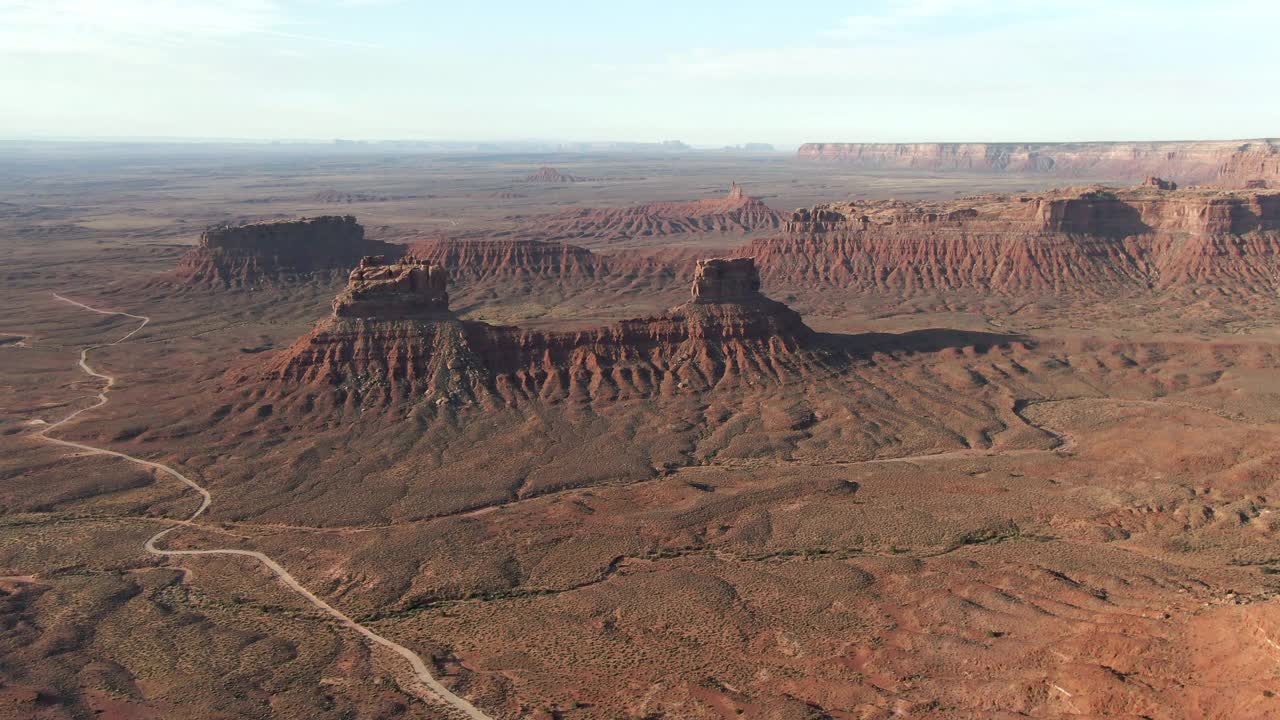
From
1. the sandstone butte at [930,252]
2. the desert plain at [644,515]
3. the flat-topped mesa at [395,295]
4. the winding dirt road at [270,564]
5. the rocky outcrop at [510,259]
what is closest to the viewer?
the winding dirt road at [270,564]

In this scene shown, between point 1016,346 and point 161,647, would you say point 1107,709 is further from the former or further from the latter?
point 1016,346

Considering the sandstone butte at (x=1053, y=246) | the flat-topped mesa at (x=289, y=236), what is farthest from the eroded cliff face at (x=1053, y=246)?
the flat-topped mesa at (x=289, y=236)

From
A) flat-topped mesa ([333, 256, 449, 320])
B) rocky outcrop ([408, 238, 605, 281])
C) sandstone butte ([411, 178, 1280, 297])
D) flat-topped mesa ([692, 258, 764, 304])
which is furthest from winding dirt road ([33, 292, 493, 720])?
sandstone butte ([411, 178, 1280, 297])

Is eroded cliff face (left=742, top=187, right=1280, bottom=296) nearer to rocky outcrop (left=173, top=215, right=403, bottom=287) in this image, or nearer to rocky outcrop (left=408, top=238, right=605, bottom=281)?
rocky outcrop (left=408, top=238, right=605, bottom=281)

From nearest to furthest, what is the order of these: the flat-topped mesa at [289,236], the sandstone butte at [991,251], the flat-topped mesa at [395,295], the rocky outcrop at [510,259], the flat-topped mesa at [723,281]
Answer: the flat-topped mesa at [395,295]
the flat-topped mesa at [723,281]
the sandstone butte at [991,251]
the flat-topped mesa at [289,236]
the rocky outcrop at [510,259]

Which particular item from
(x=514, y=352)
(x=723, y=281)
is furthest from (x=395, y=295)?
(x=723, y=281)

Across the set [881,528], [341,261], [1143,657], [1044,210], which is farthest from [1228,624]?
[341,261]

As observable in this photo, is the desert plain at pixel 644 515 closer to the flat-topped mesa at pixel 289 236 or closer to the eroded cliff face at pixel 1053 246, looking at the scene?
the eroded cliff face at pixel 1053 246
